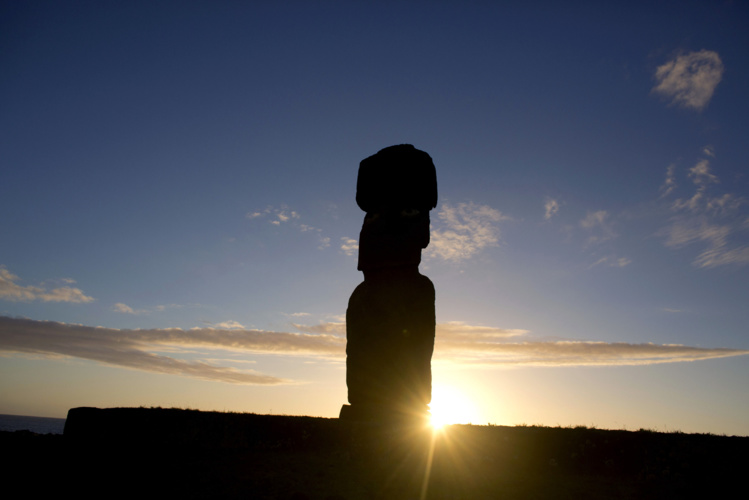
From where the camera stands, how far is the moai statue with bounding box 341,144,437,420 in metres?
10.1

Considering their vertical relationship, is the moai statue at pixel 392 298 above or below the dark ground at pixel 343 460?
above

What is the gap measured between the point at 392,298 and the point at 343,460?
3.32m

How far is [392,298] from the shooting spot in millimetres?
10469

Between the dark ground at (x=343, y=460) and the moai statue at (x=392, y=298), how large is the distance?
1.53m

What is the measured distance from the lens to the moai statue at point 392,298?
10.1m

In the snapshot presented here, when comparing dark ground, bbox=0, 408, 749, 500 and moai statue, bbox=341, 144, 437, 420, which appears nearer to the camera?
dark ground, bbox=0, 408, 749, 500

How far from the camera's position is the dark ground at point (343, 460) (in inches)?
288

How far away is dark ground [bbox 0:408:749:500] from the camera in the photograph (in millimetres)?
7324

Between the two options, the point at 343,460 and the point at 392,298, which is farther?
the point at 392,298

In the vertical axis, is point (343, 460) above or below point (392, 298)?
below

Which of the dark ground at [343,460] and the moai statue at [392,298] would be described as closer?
the dark ground at [343,460]

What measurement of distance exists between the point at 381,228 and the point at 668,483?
21.2 feet

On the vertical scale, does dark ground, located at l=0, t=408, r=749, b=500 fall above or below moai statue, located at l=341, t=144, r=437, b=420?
below

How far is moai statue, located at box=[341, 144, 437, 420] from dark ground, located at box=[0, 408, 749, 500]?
1527 mm
